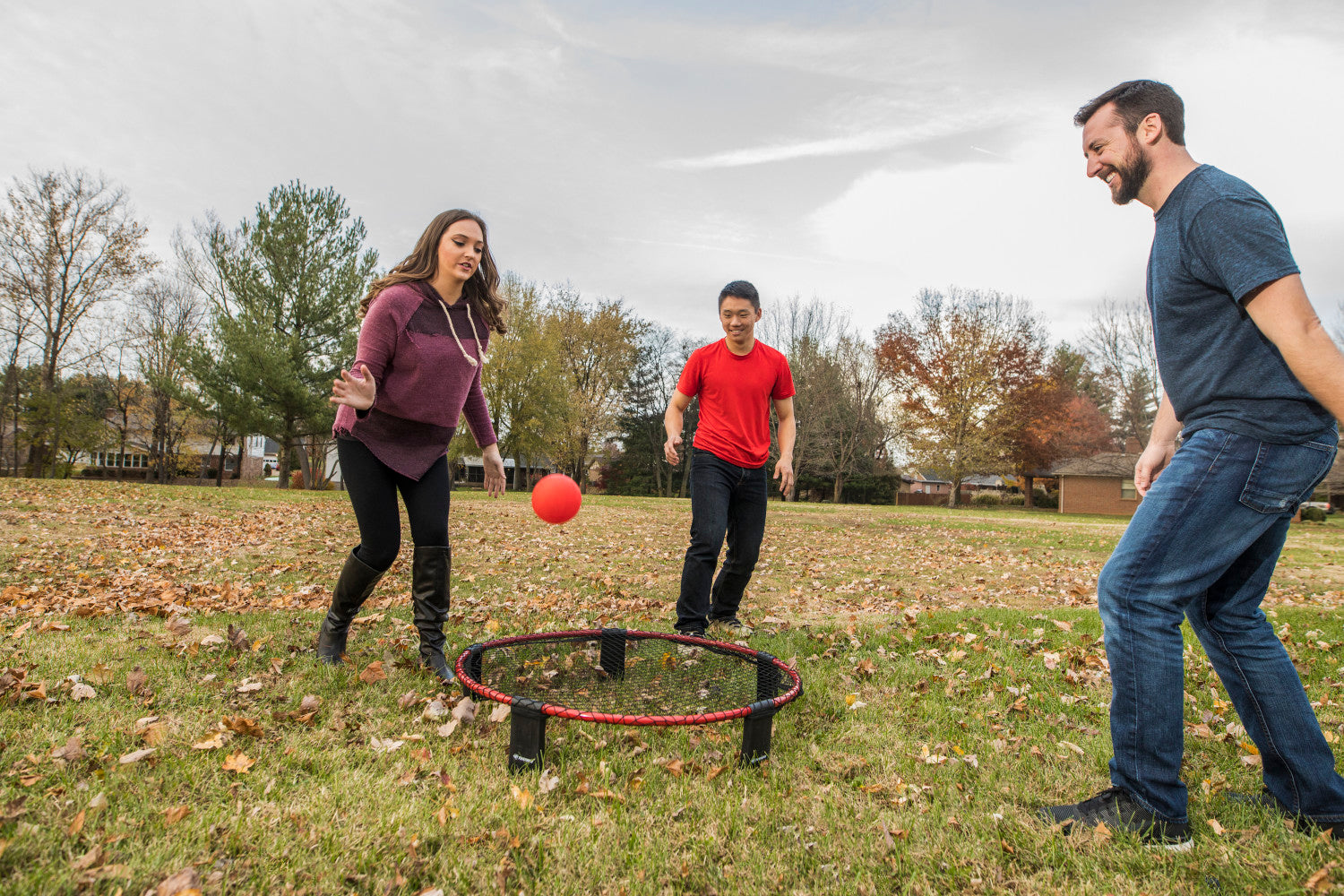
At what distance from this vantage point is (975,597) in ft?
26.1

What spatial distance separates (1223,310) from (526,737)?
285 centimetres

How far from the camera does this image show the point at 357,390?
11.7ft

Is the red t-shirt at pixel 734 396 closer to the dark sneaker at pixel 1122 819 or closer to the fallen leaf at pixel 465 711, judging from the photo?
the fallen leaf at pixel 465 711

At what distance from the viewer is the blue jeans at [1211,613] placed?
2.26m

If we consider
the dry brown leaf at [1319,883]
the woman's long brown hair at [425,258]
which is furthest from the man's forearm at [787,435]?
the dry brown leaf at [1319,883]

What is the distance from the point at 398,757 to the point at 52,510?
12.1m

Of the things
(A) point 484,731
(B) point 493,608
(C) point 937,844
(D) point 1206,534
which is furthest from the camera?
(B) point 493,608

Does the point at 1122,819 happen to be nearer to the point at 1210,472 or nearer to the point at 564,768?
the point at 1210,472

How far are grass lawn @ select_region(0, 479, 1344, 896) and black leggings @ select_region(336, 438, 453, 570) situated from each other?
720 mm

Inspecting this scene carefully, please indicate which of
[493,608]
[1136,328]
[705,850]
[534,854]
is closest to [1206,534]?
[705,850]

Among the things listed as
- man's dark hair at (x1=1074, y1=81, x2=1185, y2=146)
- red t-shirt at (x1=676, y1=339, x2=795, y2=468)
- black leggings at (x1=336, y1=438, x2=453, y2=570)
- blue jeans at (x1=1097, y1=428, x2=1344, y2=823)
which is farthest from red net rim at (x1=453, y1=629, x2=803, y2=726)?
man's dark hair at (x1=1074, y1=81, x2=1185, y2=146)

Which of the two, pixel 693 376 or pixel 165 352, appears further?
pixel 165 352

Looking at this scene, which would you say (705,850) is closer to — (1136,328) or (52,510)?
(52,510)

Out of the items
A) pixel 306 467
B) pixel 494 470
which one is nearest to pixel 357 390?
pixel 494 470
